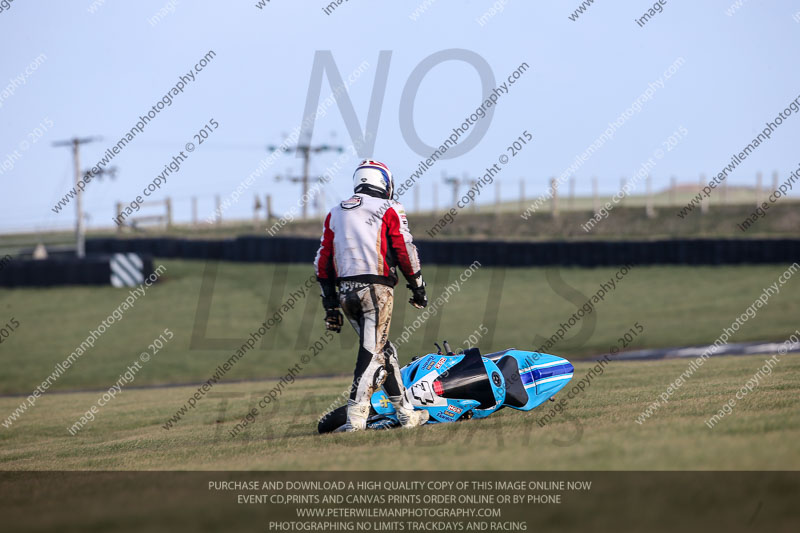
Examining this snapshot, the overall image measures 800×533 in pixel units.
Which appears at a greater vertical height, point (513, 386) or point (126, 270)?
point (513, 386)

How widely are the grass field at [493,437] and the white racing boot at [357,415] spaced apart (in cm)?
26

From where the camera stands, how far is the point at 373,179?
6.71m

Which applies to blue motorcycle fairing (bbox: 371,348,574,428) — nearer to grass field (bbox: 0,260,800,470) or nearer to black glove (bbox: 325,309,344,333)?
grass field (bbox: 0,260,800,470)

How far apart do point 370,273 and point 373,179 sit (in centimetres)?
79

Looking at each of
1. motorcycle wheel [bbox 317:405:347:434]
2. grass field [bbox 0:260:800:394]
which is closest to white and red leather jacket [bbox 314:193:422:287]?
motorcycle wheel [bbox 317:405:347:434]

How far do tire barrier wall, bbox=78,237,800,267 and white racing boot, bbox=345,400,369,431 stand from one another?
1940 cm

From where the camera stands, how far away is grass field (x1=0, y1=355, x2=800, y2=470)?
4.23m

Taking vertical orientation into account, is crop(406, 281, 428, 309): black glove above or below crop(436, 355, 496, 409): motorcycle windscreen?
above

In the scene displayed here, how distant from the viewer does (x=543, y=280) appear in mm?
A: 25094

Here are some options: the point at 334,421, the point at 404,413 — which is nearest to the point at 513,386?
the point at 404,413

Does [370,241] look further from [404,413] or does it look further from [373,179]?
[404,413]

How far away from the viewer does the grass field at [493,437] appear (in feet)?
13.9

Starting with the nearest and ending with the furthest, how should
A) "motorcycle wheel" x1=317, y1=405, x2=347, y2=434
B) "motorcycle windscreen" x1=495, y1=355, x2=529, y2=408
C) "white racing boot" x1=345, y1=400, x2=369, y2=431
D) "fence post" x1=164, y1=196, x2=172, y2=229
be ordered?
"white racing boot" x1=345, y1=400, x2=369, y2=431, "motorcycle wheel" x1=317, y1=405, x2=347, y2=434, "motorcycle windscreen" x1=495, y1=355, x2=529, y2=408, "fence post" x1=164, y1=196, x2=172, y2=229
